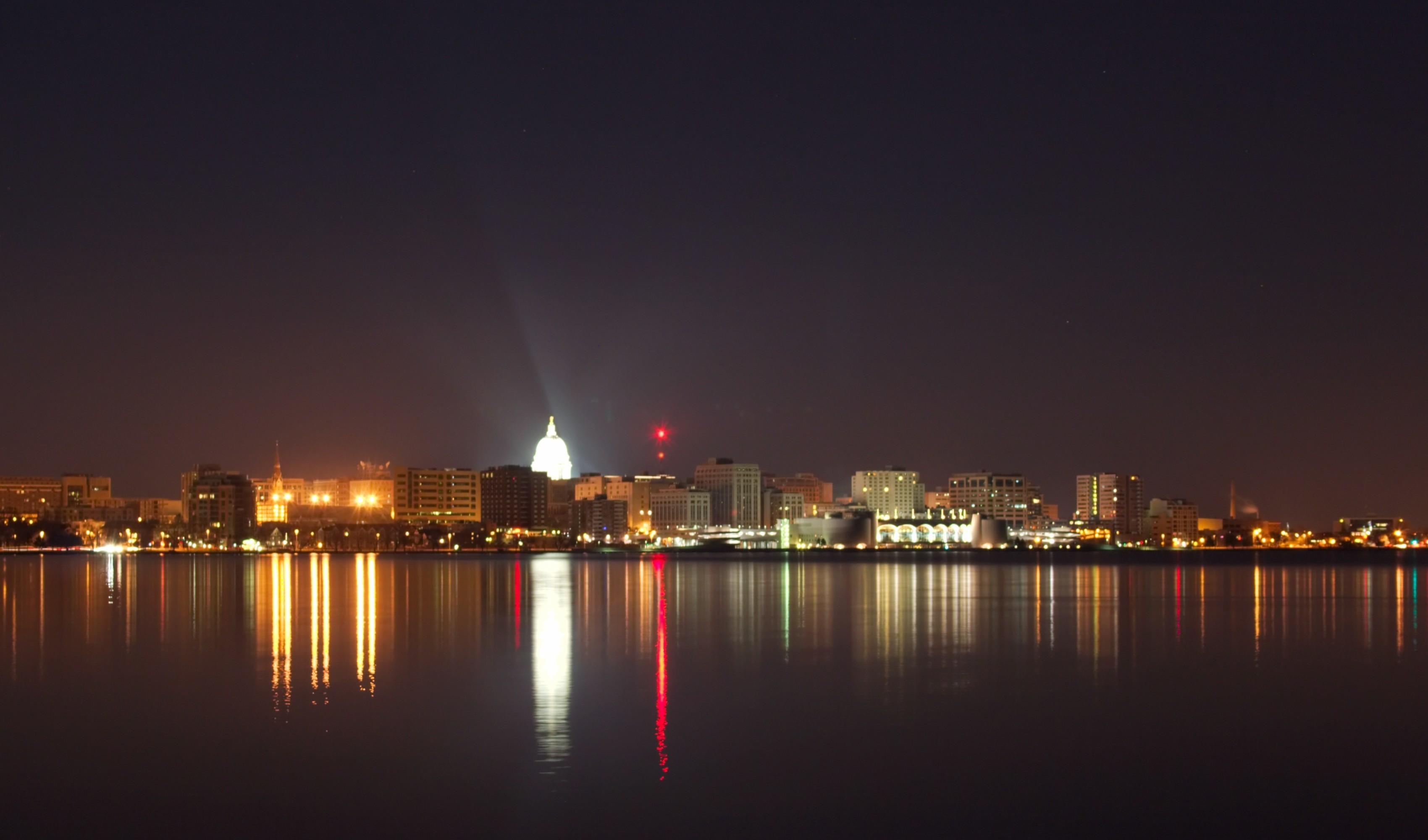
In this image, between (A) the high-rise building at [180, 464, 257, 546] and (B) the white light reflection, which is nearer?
(B) the white light reflection

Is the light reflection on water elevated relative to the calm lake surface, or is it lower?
lower

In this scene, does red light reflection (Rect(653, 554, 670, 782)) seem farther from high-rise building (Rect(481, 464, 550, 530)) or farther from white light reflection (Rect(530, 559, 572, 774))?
high-rise building (Rect(481, 464, 550, 530))

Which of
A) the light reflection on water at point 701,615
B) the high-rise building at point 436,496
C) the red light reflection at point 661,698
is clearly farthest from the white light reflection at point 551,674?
the high-rise building at point 436,496

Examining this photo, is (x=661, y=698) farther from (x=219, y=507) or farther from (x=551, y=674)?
(x=219, y=507)

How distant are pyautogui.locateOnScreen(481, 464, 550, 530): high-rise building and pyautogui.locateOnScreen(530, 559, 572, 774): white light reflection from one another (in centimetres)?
14232

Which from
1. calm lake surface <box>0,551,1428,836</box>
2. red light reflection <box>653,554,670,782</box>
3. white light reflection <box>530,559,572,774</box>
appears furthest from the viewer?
white light reflection <box>530,559,572,774</box>

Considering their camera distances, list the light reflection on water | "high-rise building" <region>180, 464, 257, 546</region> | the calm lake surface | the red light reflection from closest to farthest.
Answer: the calm lake surface, the red light reflection, the light reflection on water, "high-rise building" <region>180, 464, 257, 546</region>

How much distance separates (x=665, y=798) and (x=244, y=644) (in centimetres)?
1846

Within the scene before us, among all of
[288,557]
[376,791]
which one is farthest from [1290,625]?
[288,557]

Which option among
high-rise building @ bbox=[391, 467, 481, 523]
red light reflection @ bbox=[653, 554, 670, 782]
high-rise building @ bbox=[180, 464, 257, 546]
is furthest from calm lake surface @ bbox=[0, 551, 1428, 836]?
high-rise building @ bbox=[391, 467, 481, 523]

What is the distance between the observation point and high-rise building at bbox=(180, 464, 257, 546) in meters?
165

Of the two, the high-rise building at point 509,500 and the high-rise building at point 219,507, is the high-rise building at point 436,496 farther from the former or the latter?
the high-rise building at point 219,507

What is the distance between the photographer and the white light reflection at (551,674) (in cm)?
1725

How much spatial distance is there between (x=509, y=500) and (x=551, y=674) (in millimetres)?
172450
